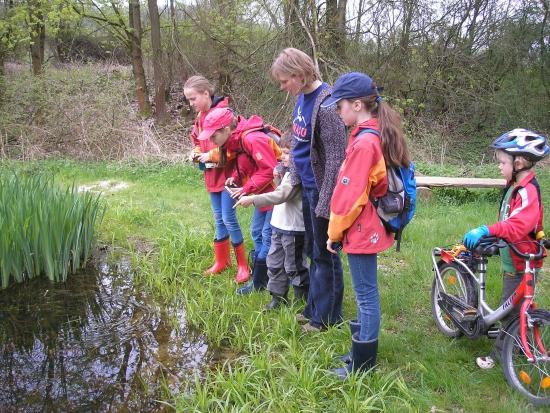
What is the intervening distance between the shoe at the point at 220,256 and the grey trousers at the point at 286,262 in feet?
3.08

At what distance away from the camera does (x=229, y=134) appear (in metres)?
3.92

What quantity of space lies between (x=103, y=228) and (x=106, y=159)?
5.53 m

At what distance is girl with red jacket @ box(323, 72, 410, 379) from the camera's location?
2594 millimetres

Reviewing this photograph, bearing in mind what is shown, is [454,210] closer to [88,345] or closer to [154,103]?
[88,345]

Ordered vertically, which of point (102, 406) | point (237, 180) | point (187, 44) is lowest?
point (102, 406)

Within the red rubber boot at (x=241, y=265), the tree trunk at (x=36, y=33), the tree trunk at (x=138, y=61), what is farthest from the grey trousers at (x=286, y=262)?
the tree trunk at (x=36, y=33)

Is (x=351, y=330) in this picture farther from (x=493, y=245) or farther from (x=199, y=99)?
(x=199, y=99)

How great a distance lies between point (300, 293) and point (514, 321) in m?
1.61

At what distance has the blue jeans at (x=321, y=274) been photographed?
3.25m

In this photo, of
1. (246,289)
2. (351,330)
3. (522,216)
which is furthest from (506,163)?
(246,289)

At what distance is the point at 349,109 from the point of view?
272cm

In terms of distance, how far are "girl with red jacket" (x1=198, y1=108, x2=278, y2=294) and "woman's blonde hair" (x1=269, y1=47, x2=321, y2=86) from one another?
781 mm

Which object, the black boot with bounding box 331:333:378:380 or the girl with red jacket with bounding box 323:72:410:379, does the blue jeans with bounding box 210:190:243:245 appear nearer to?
the girl with red jacket with bounding box 323:72:410:379

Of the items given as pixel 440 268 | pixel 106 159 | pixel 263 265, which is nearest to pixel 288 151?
pixel 263 265
